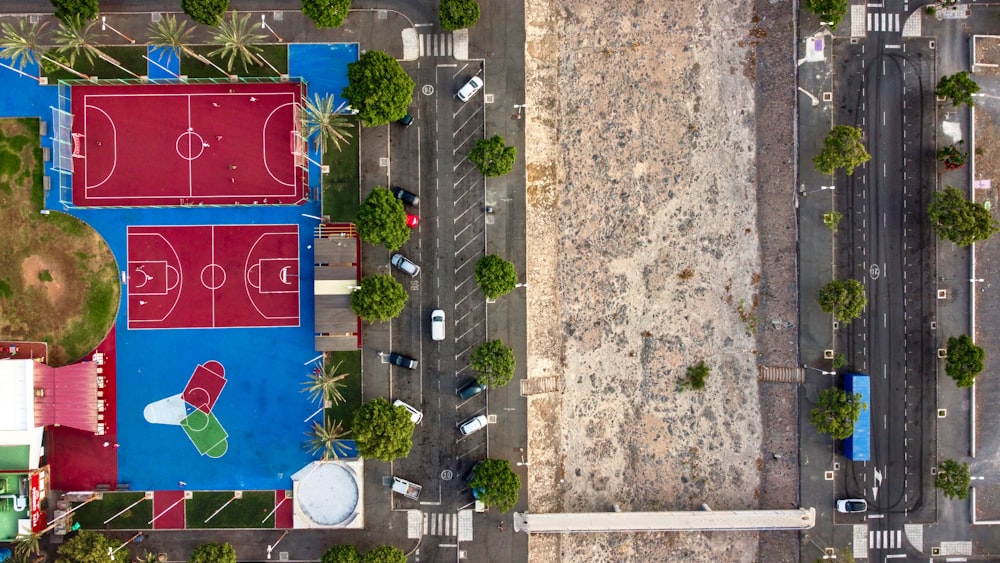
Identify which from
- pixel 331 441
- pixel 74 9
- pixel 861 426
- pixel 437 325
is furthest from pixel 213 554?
pixel 861 426

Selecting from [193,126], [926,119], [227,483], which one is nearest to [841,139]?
[926,119]

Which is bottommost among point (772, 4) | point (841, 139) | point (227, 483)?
point (227, 483)

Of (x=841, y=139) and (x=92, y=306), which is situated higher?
(x=841, y=139)

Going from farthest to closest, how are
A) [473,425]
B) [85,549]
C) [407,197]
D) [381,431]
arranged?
1. [473,425]
2. [407,197]
3. [85,549]
4. [381,431]

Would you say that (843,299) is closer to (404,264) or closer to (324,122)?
(404,264)

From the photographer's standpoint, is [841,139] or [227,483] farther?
[227,483]

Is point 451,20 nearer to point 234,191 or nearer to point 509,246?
point 509,246

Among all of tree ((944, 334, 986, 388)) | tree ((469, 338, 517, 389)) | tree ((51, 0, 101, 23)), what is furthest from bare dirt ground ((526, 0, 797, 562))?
tree ((51, 0, 101, 23))
